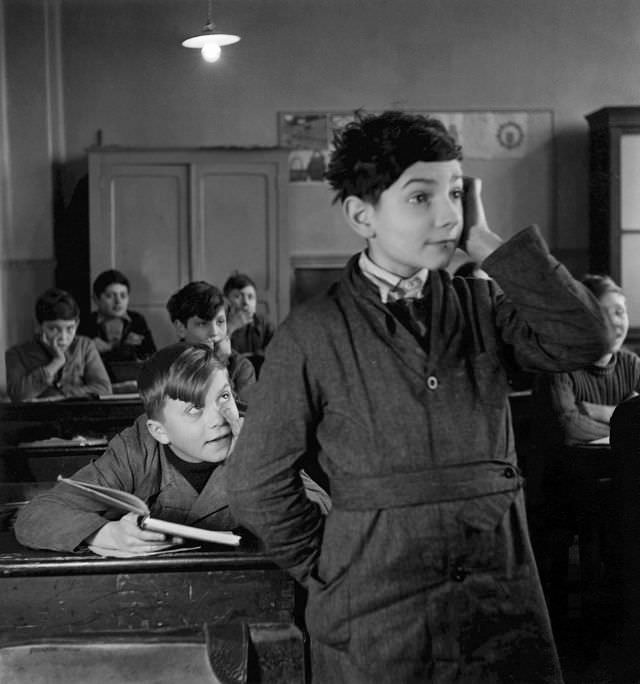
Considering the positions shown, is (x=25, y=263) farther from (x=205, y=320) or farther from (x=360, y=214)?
(x=360, y=214)

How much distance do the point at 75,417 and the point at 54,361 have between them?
3.64ft

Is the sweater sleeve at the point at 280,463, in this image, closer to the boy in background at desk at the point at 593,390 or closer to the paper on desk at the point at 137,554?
the paper on desk at the point at 137,554

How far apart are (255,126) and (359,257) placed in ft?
20.6

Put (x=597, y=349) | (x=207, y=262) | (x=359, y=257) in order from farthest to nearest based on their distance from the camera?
(x=207, y=262) < (x=359, y=257) < (x=597, y=349)

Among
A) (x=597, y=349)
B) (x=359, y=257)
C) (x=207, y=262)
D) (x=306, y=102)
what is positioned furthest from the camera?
(x=306, y=102)

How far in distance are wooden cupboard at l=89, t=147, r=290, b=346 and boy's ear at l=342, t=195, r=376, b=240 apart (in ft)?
18.4

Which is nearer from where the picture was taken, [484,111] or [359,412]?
[359,412]

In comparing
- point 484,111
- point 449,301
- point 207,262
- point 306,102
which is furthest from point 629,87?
point 449,301

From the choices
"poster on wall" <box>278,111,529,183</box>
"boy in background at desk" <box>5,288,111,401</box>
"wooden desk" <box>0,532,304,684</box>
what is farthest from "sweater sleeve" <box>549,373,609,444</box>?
"poster on wall" <box>278,111,529,183</box>

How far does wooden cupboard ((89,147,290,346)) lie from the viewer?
6844mm

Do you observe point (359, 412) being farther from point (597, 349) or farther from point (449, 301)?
point (597, 349)

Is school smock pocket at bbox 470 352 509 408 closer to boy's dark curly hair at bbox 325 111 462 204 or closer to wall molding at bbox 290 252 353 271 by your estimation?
boy's dark curly hair at bbox 325 111 462 204

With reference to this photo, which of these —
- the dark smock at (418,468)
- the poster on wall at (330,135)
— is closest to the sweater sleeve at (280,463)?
the dark smock at (418,468)

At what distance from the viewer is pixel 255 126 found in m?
7.38
